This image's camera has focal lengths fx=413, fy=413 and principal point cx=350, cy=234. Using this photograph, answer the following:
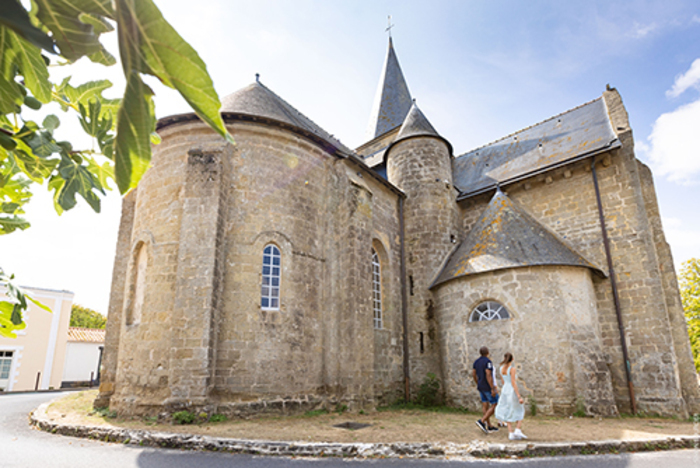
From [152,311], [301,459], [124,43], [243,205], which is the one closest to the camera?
[124,43]

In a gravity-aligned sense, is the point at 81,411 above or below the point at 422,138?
below

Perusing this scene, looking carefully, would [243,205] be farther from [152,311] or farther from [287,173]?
Result: [152,311]

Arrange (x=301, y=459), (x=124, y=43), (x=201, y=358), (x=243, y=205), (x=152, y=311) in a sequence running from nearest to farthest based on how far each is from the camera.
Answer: (x=124, y=43) < (x=301, y=459) < (x=201, y=358) < (x=152, y=311) < (x=243, y=205)

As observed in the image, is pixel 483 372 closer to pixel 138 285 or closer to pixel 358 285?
pixel 358 285

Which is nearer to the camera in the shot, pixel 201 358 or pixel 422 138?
pixel 201 358

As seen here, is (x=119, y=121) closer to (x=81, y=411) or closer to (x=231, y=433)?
(x=231, y=433)

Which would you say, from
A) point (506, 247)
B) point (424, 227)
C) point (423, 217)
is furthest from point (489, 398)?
point (423, 217)

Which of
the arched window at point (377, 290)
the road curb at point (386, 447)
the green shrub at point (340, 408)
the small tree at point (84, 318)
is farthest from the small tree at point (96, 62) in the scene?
the small tree at point (84, 318)

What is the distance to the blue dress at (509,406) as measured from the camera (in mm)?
7070

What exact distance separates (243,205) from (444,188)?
26.1 feet

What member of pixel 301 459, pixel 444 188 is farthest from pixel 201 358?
pixel 444 188

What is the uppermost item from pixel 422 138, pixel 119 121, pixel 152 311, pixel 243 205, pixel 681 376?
pixel 422 138

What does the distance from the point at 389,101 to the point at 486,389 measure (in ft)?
63.6

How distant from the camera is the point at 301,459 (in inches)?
229
